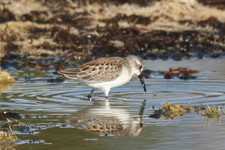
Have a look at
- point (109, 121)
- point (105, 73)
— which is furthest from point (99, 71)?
point (109, 121)

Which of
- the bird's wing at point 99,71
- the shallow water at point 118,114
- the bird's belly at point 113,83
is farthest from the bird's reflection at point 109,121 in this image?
the bird's wing at point 99,71

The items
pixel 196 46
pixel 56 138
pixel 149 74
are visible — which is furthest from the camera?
pixel 196 46

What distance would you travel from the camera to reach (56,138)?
27.6 feet

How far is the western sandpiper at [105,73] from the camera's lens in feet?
40.7

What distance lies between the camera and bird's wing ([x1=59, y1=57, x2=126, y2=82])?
Result: 1246 cm

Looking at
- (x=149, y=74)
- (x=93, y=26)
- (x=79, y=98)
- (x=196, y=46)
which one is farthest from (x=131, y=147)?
(x=93, y=26)

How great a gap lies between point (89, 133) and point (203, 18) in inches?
545

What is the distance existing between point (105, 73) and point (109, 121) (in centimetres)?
308

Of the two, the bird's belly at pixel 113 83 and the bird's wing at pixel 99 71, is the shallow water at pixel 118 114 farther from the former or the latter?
the bird's wing at pixel 99 71

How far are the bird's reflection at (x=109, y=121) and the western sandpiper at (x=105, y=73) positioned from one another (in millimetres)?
1296

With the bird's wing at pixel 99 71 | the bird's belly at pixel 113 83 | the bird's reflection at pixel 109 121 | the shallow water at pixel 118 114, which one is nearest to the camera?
the shallow water at pixel 118 114

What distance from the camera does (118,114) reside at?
1021cm

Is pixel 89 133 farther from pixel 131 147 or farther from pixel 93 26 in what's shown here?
pixel 93 26

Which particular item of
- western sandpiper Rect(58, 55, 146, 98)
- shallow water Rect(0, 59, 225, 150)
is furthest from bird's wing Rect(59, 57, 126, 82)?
shallow water Rect(0, 59, 225, 150)
